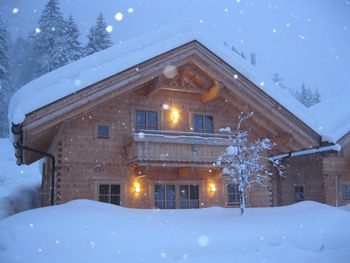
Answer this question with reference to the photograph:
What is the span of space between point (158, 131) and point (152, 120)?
121cm

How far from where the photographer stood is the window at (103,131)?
14.1m

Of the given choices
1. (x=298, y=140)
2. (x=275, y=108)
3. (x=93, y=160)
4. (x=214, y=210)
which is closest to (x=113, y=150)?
(x=93, y=160)

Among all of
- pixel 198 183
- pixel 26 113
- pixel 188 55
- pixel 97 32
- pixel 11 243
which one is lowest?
pixel 11 243

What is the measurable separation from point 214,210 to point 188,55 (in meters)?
6.44

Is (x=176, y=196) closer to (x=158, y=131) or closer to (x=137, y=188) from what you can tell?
(x=137, y=188)

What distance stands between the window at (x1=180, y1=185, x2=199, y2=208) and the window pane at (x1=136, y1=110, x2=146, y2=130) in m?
3.00

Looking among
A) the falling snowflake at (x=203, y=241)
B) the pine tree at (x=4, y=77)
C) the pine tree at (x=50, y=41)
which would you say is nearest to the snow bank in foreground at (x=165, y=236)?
the falling snowflake at (x=203, y=241)

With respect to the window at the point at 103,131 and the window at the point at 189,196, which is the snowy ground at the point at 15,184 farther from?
the window at the point at 189,196

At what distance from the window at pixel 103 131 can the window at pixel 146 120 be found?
1245 mm

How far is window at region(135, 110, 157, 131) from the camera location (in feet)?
49.2

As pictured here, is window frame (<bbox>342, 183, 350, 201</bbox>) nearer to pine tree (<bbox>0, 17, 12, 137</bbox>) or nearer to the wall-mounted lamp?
the wall-mounted lamp

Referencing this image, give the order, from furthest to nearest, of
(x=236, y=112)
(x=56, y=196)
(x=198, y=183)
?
1. (x=236, y=112)
2. (x=198, y=183)
3. (x=56, y=196)

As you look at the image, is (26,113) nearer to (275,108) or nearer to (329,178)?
(275,108)

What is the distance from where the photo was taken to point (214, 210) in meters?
10.8
